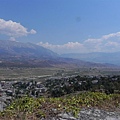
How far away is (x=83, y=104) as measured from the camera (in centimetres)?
916

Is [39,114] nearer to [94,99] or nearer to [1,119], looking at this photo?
[1,119]

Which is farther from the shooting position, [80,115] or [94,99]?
[94,99]

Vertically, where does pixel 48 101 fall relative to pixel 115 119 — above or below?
above

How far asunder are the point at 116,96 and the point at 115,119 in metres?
1.95

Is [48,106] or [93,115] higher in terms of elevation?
[48,106]

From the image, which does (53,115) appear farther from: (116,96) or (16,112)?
(116,96)

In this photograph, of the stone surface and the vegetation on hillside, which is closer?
the vegetation on hillside

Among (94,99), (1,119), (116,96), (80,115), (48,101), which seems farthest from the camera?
(116,96)

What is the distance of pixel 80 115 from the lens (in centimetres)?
843

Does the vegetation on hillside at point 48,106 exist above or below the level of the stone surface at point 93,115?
above

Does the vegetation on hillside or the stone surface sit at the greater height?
the vegetation on hillside

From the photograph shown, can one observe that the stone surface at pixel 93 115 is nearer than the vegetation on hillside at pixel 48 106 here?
No

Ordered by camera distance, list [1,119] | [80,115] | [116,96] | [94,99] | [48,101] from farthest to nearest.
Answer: [116,96] < [94,99] < [48,101] < [80,115] < [1,119]

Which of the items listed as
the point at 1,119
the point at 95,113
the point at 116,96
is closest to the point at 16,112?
the point at 1,119
